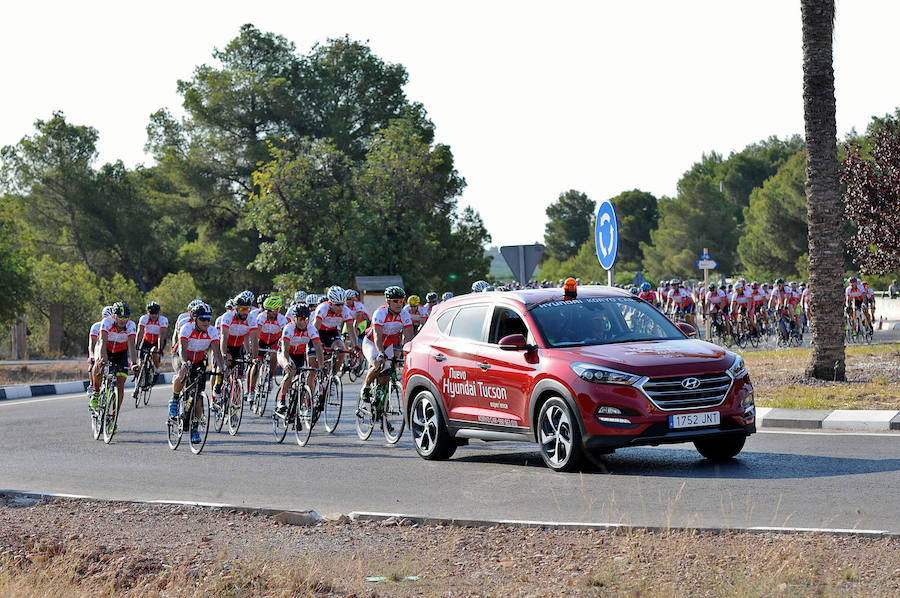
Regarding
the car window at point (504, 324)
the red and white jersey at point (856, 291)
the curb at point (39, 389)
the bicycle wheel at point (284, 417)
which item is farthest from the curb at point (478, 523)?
the red and white jersey at point (856, 291)

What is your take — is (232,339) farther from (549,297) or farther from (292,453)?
(549,297)

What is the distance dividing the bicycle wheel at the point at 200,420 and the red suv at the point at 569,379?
2.64m

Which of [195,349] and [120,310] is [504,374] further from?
[120,310]

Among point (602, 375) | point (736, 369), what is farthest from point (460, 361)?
point (736, 369)

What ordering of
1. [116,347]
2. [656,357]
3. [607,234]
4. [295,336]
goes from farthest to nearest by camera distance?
[116,347], [607,234], [295,336], [656,357]

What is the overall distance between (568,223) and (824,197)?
140 metres

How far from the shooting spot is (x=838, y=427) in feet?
49.2

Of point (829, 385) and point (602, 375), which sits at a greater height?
point (602, 375)

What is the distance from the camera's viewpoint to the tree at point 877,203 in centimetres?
2816

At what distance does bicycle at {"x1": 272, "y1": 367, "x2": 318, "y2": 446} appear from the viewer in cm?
1500

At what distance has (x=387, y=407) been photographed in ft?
49.2

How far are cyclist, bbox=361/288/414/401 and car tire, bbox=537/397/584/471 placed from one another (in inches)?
144

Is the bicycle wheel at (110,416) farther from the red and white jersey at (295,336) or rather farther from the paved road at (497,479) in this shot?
the red and white jersey at (295,336)

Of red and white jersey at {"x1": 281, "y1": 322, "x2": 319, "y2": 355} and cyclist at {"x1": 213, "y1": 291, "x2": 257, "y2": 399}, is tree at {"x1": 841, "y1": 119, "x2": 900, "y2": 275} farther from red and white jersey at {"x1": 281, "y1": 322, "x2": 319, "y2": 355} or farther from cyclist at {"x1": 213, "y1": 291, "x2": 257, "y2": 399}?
red and white jersey at {"x1": 281, "y1": 322, "x2": 319, "y2": 355}
